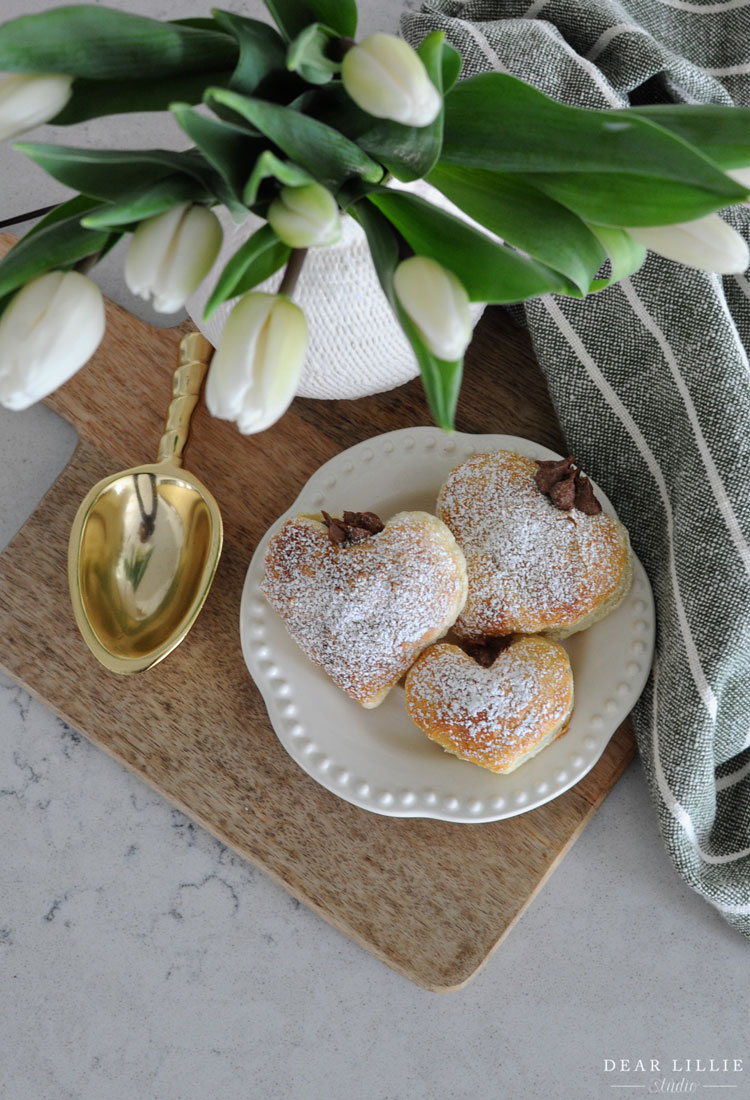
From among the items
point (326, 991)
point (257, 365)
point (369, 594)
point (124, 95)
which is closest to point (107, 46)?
point (124, 95)

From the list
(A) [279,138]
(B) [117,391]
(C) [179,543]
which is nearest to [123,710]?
(C) [179,543]

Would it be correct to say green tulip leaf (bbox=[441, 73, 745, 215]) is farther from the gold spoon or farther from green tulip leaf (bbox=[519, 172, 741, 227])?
the gold spoon

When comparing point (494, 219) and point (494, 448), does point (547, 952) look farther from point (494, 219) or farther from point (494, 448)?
point (494, 219)

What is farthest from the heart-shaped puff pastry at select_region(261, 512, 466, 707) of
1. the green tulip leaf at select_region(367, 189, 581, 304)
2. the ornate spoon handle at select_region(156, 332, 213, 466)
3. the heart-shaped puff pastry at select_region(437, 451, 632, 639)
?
the green tulip leaf at select_region(367, 189, 581, 304)

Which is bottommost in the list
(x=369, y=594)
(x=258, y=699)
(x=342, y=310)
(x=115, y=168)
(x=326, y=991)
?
(x=326, y=991)

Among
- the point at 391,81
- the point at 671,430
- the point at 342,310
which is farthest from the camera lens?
the point at 671,430

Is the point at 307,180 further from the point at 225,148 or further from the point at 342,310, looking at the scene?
the point at 342,310

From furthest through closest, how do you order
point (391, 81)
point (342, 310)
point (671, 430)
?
1. point (671, 430)
2. point (342, 310)
3. point (391, 81)

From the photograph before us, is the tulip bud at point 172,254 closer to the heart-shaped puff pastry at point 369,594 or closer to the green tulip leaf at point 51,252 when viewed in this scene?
the green tulip leaf at point 51,252
